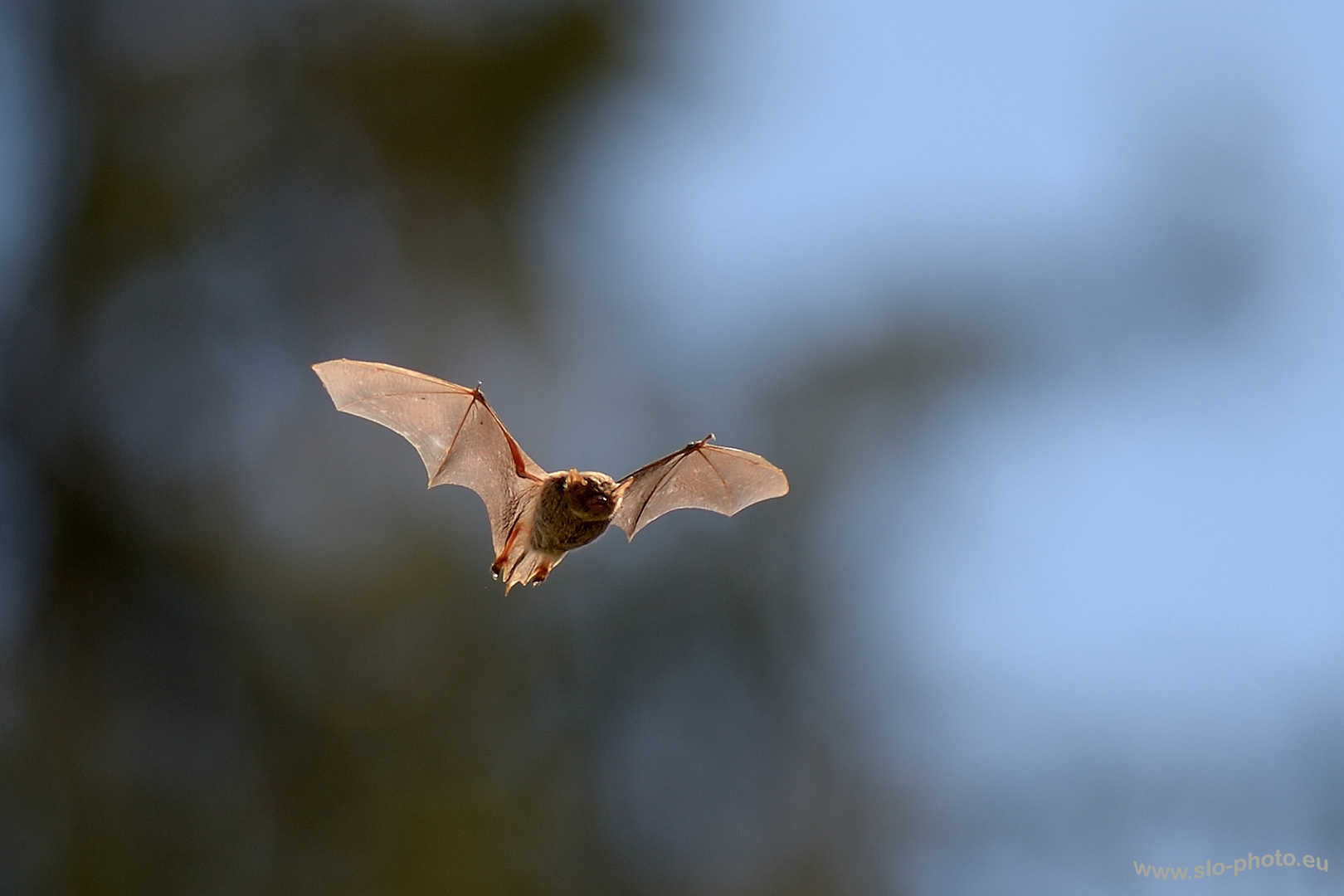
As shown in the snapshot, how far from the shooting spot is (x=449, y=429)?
242cm

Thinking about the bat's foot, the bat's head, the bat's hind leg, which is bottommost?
the bat's foot

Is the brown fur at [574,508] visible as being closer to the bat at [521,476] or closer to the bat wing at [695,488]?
the bat at [521,476]

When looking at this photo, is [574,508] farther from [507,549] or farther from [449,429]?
[449,429]

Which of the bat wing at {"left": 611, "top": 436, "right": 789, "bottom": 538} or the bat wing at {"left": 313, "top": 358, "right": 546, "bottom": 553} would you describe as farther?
the bat wing at {"left": 611, "top": 436, "right": 789, "bottom": 538}

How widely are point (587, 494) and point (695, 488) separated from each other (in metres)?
0.96

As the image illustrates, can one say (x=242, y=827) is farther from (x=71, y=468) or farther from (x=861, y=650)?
(x=861, y=650)

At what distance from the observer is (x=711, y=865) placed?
6707mm

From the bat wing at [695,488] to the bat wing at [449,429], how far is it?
1.35 ft

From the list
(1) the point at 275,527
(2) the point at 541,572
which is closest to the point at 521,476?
(2) the point at 541,572

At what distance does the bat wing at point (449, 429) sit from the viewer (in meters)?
2.01

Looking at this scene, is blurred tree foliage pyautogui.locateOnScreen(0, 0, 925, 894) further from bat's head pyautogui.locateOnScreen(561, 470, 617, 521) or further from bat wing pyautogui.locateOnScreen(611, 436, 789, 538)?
bat's head pyautogui.locateOnScreen(561, 470, 617, 521)

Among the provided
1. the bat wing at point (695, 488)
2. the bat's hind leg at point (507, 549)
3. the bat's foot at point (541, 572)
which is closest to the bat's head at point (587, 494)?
the bat's foot at point (541, 572)

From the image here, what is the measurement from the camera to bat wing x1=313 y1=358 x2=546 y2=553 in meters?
2.01

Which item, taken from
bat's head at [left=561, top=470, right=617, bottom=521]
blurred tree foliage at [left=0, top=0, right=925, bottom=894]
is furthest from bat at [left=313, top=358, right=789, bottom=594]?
blurred tree foliage at [left=0, top=0, right=925, bottom=894]
